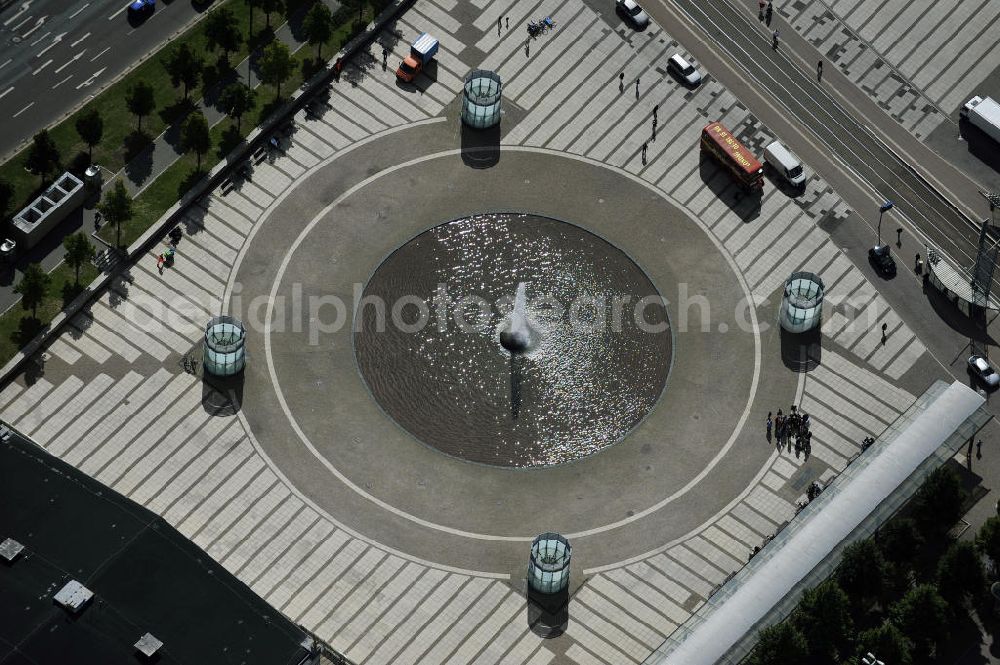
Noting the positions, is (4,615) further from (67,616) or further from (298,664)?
A: (298,664)

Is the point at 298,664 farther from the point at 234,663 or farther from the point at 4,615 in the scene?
the point at 4,615

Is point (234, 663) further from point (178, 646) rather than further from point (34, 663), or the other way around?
point (34, 663)

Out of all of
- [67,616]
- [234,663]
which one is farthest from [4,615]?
[234,663]

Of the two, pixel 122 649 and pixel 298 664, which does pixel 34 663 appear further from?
pixel 298 664

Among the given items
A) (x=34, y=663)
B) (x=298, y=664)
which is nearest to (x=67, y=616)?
(x=34, y=663)
